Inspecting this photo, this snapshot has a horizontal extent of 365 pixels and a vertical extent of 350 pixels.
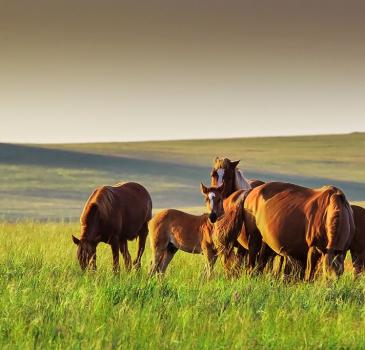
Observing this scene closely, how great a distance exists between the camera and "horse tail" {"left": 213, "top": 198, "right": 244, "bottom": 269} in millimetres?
12164

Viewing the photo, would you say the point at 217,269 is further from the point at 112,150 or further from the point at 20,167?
the point at 112,150

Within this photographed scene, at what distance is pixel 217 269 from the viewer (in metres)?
13.4

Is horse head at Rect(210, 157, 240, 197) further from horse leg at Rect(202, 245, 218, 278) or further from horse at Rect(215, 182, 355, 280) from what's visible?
horse leg at Rect(202, 245, 218, 278)

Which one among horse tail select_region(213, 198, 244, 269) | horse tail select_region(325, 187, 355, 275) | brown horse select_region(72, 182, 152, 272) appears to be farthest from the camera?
brown horse select_region(72, 182, 152, 272)

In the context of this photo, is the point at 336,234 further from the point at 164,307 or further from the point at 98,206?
the point at 98,206

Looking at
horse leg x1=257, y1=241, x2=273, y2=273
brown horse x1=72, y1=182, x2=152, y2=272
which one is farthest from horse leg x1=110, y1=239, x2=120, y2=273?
horse leg x1=257, y1=241, x2=273, y2=273

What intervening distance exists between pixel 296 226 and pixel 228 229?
100 centimetres

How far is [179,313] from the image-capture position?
346 inches

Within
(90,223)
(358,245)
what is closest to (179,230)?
(90,223)

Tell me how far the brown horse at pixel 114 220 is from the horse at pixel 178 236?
41cm

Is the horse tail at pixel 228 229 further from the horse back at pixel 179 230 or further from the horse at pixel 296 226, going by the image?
the horse back at pixel 179 230

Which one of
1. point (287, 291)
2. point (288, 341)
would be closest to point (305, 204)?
point (287, 291)

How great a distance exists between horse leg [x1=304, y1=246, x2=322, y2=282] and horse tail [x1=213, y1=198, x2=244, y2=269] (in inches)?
48.1

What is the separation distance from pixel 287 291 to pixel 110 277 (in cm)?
196
